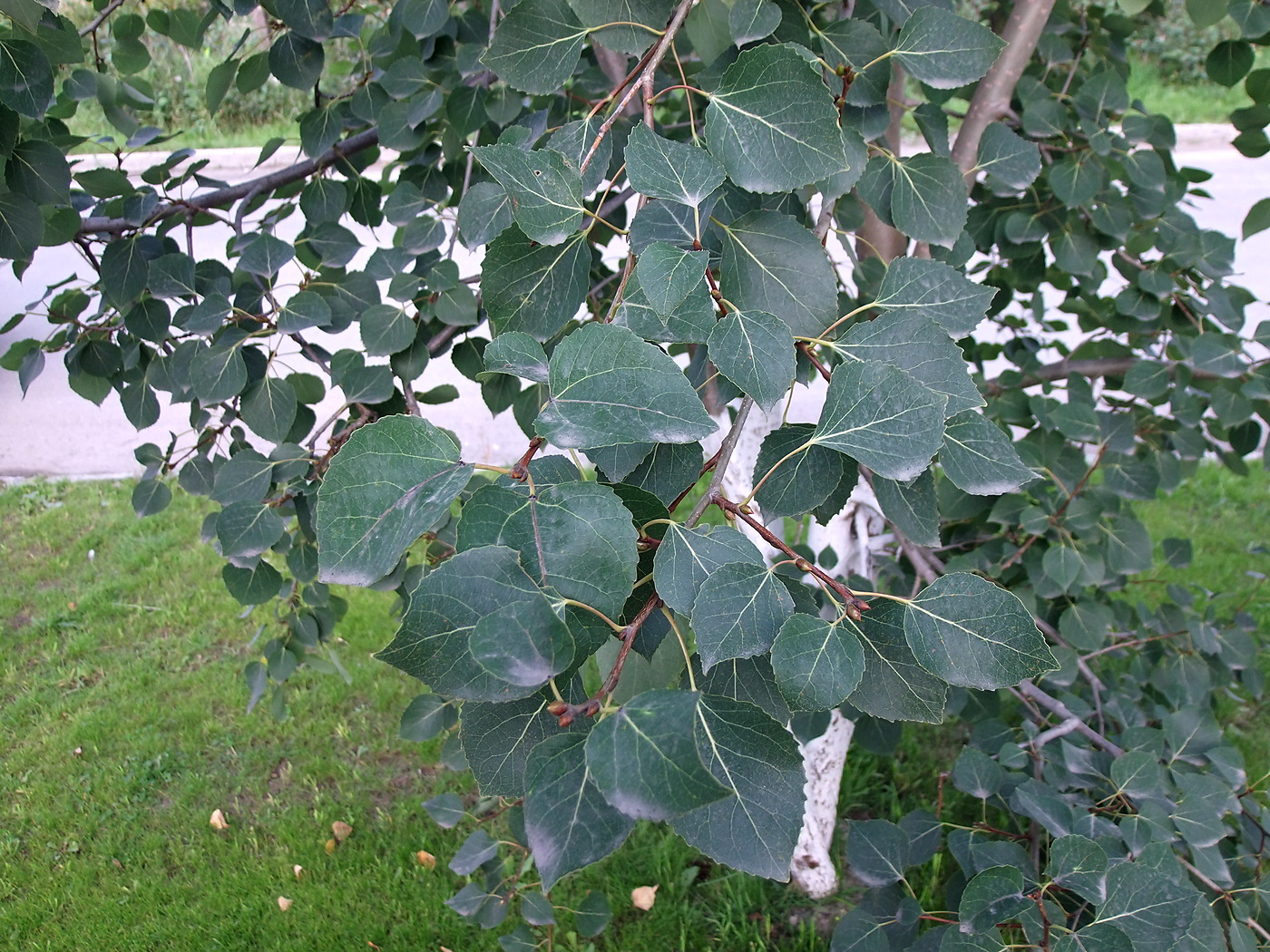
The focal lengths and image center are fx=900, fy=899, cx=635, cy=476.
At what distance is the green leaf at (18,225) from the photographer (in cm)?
110

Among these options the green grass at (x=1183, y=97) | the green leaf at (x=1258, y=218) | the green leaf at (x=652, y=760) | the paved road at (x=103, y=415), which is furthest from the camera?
the green grass at (x=1183, y=97)

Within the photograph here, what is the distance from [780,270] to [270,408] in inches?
33.2

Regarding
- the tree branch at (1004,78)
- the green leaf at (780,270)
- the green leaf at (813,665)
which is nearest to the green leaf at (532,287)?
the green leaf at (780,270)

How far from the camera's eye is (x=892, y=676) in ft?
1.95

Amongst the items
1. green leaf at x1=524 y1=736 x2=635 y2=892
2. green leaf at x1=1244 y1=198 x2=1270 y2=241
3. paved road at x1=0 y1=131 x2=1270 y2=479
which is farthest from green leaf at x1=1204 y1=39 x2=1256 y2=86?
paved road at x1=0 y1=131 x2=1270 y2=479

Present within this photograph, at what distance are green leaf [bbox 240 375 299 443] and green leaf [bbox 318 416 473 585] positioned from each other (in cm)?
78

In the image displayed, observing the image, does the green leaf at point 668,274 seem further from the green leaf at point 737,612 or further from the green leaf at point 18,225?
the green leaf at point 18,225

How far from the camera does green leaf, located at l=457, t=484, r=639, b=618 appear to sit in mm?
500

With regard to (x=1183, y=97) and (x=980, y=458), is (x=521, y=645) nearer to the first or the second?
(x=980, y=458)

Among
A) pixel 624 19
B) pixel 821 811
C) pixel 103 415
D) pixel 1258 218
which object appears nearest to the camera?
pixel 624 19

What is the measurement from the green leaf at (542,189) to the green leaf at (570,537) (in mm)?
213

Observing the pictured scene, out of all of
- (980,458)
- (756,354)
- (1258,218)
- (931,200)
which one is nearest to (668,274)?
(756,354)

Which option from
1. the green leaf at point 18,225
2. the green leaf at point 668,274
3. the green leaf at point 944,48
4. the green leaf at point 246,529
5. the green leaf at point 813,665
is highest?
the green leaf at point 944,48

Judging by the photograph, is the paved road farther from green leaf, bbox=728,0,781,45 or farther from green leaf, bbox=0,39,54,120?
green leaf, bbox=728,0,781,45
